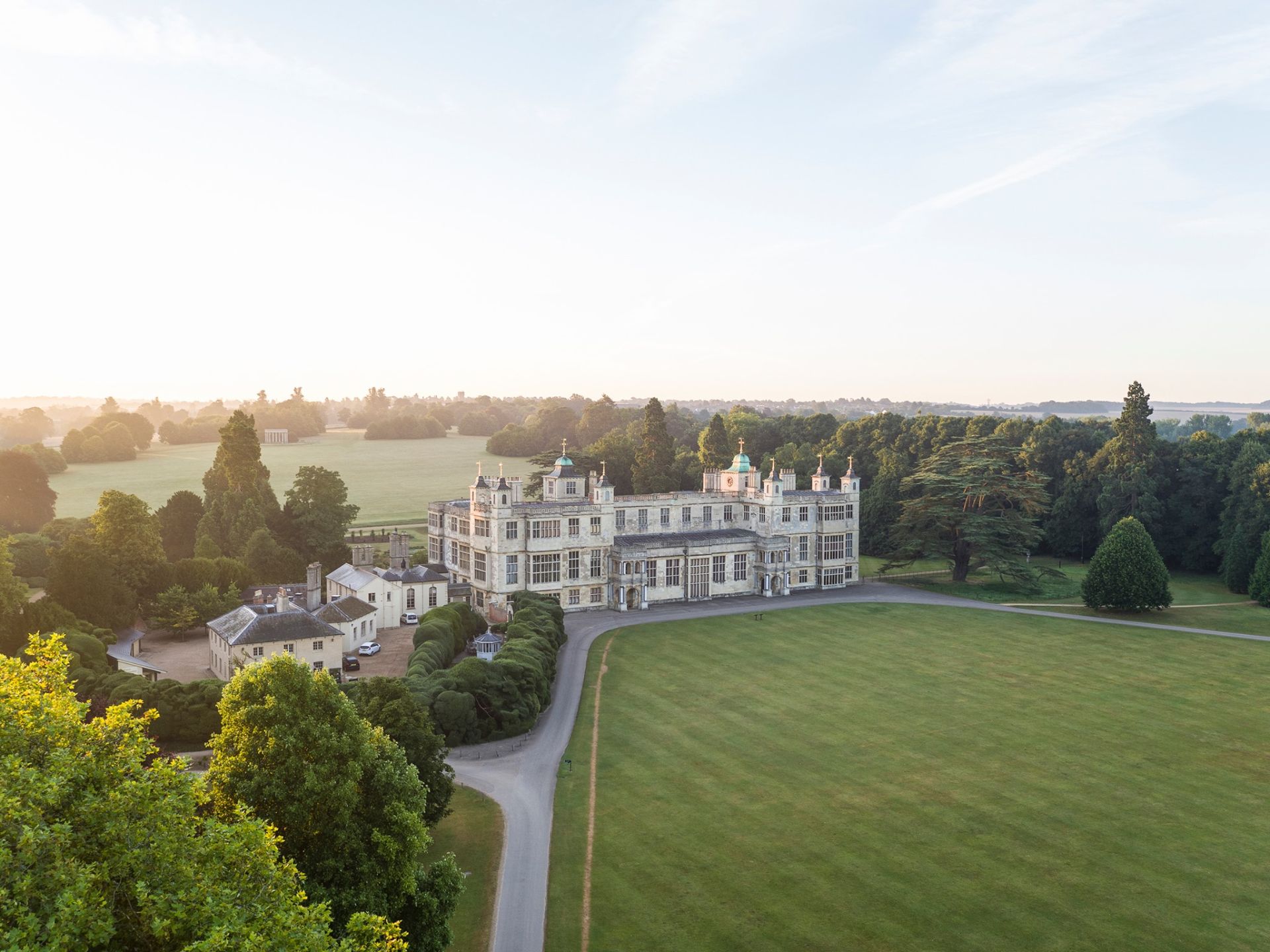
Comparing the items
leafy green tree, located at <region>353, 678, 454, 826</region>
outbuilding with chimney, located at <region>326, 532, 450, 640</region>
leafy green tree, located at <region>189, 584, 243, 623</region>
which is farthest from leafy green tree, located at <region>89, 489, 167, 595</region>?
leafy green tree, located at <region>353, 678, 454, 826</region>

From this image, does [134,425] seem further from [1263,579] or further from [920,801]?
[1263,579]

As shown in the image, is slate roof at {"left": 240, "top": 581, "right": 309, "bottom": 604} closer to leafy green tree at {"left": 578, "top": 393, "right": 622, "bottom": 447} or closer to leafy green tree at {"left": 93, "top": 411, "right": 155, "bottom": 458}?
leafy green tree at {"left": 93, "top": 411, "right": 155, "bottom": 458}

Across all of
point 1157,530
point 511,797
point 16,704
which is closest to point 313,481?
point 511,797

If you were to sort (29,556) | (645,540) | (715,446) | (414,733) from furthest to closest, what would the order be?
(715,446) < (645,540) < (29,556) < (414,733)

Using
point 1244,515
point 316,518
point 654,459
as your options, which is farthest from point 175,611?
point 1244,515

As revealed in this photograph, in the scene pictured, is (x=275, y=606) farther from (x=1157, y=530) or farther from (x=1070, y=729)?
(x=1157, y=530)
